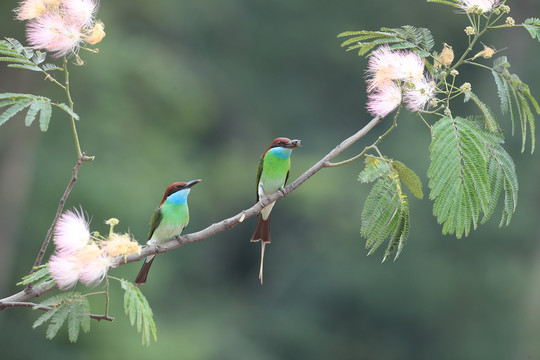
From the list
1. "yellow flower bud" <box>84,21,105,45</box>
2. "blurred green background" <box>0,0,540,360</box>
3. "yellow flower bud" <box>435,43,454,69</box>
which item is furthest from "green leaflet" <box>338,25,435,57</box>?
"blurred green background" <box>0,0,540,360</box>

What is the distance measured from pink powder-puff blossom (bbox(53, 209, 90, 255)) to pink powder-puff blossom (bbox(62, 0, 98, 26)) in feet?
1.73

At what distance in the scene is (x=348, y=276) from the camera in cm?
1714

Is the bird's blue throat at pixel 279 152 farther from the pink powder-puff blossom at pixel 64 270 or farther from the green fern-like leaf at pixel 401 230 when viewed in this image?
the pink powder-puff blossom at pixel 64 270

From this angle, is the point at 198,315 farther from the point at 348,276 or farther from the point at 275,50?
the point at 275,50

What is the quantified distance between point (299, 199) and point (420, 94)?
584 inches

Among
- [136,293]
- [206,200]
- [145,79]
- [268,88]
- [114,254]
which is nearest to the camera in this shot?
[114,254]

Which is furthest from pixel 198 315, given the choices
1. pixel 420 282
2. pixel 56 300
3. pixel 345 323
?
pixel 56 300

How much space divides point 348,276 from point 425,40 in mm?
14914

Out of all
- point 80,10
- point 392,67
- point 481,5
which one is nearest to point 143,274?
point 80,10

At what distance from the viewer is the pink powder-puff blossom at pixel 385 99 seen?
2225 millimetres

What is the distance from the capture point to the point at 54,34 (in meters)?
2.12

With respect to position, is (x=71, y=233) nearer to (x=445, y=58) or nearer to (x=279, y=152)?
(x=445, y=58)

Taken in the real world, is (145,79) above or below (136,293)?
above

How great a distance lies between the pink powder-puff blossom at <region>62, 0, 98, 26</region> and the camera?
2.13m
